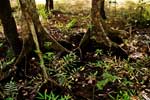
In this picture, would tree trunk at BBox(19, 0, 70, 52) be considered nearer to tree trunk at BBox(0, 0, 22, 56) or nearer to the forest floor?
the forest floor

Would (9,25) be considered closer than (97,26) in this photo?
Yes

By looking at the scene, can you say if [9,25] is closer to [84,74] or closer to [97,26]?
[84,74]

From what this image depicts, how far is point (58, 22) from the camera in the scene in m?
9.24

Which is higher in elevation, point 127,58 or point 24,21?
point 24,21

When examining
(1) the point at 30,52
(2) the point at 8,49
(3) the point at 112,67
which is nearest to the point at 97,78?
(3) the point at 112,67

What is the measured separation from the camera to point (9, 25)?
257 inches

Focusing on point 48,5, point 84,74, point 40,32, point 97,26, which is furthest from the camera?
point 48,5

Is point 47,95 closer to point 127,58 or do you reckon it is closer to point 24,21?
point 24,21

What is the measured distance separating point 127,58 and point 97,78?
1006 millimetres

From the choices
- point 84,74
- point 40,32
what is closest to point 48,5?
point 40,32

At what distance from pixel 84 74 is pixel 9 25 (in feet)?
5.74

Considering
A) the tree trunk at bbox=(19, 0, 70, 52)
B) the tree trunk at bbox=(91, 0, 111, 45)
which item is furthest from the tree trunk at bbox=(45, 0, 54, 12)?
the tree trunk at bbox=(19, 0, 70, 52)

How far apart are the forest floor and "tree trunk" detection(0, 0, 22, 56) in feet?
0.85

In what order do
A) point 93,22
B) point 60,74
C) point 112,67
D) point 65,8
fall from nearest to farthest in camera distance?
point 60,74 → point 112,67 → point 93,22 → point 65,8
